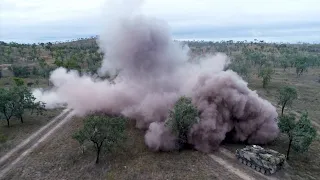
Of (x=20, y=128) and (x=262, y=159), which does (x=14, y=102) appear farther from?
(x=262, y=159)

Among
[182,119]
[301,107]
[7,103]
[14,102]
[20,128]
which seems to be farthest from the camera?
[301,107]

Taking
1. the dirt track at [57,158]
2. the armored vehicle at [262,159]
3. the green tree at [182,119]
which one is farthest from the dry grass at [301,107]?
the green tree at [182,119]

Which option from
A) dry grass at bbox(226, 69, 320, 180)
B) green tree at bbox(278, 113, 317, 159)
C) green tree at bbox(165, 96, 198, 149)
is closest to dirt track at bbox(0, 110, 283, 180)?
dry grass at bbox(226, 69, 320, 180)

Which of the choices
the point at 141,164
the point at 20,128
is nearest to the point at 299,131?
the point at 141,164

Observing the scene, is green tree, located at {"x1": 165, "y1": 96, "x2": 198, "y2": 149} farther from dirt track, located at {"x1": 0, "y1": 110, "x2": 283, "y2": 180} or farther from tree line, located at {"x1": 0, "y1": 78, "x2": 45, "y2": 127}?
tree line, located at {"x1": 0, "y1": 78, "x2": 45, "y2": 127}

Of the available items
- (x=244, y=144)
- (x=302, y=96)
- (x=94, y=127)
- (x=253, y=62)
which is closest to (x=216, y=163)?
(x=244, y=144)
